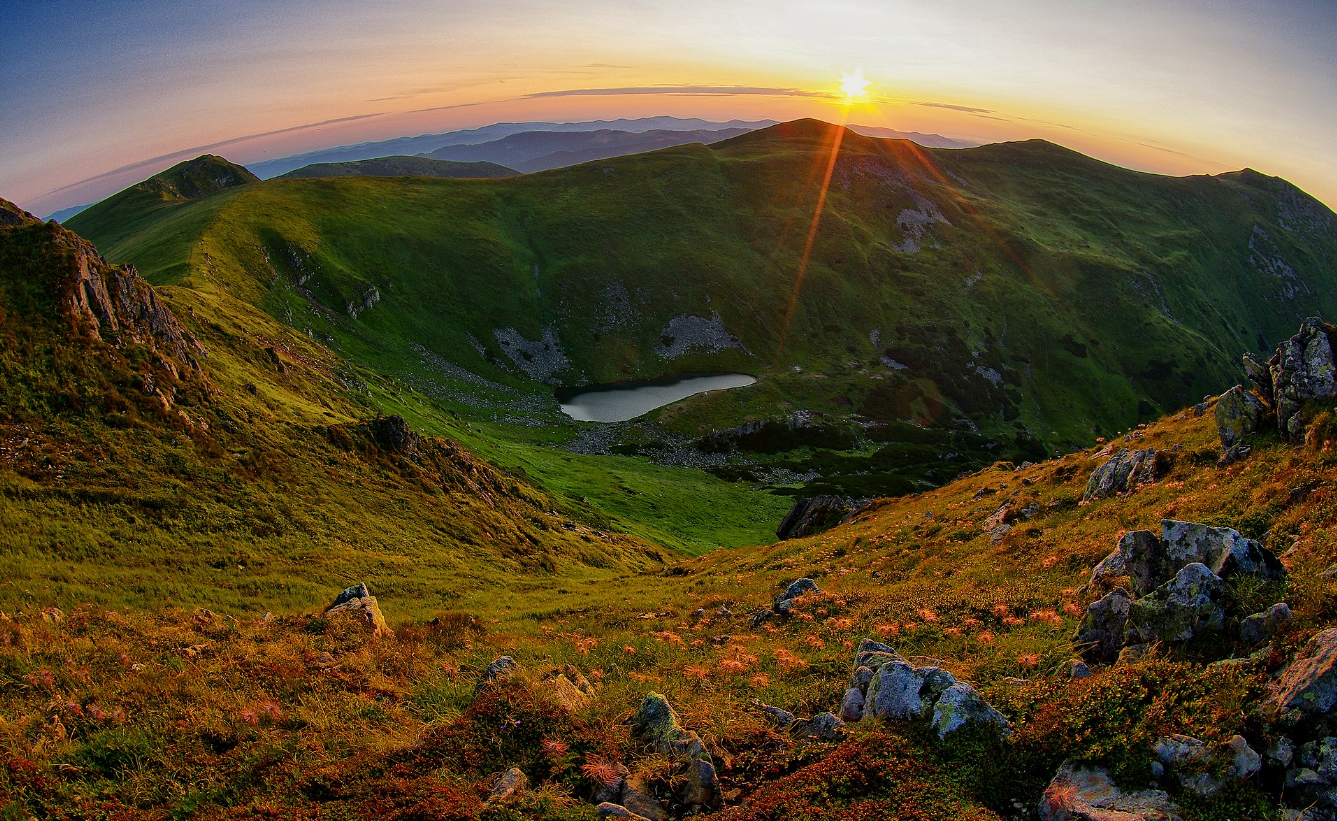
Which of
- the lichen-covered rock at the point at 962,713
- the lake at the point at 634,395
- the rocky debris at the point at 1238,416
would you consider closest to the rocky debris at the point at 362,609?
the lichen-covered rock at the point at 962,713

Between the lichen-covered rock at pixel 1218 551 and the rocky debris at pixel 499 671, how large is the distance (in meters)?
17.3

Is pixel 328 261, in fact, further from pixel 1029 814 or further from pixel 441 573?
pixel 1029 814

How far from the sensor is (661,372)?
577 feet

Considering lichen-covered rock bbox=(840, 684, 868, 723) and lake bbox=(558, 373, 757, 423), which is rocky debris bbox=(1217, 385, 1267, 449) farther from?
lake bbox=(558, 373, 757, 423)

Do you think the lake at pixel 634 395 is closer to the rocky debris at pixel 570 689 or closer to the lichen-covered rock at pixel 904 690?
the rocky debris at pixel 570 689

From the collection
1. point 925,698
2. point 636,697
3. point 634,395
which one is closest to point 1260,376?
point 925,698

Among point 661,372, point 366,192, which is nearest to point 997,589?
point 661,372

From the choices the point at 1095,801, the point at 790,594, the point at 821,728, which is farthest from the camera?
the point at 790,594

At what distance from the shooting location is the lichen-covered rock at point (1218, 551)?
527 inches

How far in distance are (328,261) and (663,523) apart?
115418mm

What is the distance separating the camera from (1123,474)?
28.9m

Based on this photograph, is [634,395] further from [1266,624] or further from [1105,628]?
[1266,624]

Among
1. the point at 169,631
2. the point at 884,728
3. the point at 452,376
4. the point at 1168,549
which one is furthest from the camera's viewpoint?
the point at 452,376

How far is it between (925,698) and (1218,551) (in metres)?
8.25
